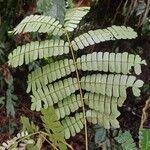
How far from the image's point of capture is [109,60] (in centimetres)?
144

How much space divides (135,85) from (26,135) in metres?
0.39

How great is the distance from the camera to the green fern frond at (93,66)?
1415 mm

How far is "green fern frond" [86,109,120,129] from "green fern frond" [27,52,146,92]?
0.15m

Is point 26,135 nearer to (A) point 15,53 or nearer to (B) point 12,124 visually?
(A) point 15,53

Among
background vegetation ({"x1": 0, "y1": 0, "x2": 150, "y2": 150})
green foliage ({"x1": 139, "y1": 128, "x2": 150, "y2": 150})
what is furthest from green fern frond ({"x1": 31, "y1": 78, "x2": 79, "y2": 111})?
background vegetation ({"x1": 0, "y1": 0, "x2": 150, "y2": 150})

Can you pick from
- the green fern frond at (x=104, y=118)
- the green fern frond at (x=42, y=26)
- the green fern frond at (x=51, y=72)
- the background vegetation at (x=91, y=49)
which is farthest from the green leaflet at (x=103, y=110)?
the background vegetation at (x=91, y=49)

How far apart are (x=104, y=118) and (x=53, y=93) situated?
20 cm

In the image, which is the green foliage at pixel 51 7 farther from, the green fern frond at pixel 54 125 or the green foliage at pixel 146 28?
the green foliage at pixel 146 28

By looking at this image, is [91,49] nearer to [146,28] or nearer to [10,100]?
[146,28]

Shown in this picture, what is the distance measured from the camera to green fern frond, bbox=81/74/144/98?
4.51 ft

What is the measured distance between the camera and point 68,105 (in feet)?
4.82

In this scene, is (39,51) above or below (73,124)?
above

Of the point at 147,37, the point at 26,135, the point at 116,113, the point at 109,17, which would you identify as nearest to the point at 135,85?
the point at 116,113

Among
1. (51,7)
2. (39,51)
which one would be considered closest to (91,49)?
(51,7)
